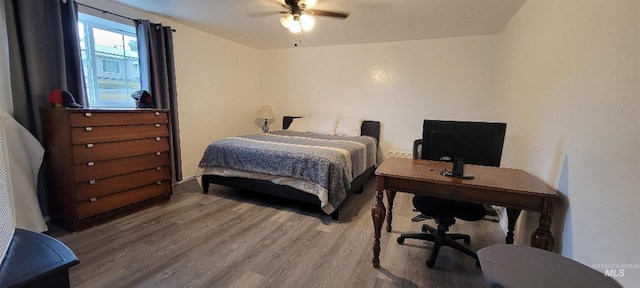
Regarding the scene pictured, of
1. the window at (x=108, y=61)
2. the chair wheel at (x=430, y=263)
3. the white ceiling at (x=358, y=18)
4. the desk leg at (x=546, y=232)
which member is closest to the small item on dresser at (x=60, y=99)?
the window at (x=108, y=61)

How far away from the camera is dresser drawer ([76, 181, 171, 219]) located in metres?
2.34

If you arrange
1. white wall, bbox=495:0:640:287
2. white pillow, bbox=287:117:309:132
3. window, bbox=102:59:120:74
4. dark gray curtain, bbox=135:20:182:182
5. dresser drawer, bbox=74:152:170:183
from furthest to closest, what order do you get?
white pillow, bbox=287:117:309:132
dark gray curtain, bbox=135:20:182:182
window, bbox=102:59:120:74
dresser drawer, bbox=74:152:170:183
white wall, bbox=495:0:640:287

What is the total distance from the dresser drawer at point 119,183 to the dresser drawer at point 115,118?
50 centimetres

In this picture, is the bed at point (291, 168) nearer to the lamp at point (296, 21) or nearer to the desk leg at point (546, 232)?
the lamp at point (296, 21)

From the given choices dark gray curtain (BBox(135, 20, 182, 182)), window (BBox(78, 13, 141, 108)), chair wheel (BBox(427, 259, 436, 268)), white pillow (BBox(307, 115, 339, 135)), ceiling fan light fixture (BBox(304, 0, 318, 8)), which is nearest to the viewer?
chair wheel (BBox(427, 259, 436, 268))

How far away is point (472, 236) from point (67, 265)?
2.62 metres

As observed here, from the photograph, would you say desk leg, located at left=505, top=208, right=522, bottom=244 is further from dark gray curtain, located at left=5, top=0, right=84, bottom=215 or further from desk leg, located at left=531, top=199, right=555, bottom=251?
dark gray curtain, located at left=5, top=0, right=84, bottom=215

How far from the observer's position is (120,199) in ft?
8.50

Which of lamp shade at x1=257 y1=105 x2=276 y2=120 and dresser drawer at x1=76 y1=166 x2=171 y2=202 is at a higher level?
lamp shade at x1=257 y1=105 x2=276 y2=120

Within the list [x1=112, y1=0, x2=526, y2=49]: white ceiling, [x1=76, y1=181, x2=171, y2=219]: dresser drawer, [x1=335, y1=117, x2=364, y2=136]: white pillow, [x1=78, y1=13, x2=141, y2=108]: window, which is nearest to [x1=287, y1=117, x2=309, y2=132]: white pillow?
[x1=335, y1=117, x2=364, y2=136]: white pillow

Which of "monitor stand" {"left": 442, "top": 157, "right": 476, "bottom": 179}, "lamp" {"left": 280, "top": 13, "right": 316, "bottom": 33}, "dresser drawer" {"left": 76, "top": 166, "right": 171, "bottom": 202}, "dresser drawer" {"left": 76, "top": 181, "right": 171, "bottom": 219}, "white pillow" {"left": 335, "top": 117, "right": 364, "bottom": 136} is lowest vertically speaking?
"dresser drawer" {"left": 76, "top": 181, "right": 171, "bottom": 219}

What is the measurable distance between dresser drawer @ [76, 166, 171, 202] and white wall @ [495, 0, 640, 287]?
3.31 metres

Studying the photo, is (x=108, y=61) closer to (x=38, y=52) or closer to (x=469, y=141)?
(x=38, y=52)

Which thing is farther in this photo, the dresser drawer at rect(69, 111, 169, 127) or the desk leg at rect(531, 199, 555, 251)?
the dresser drawer at rect(69, 111, 169, 127)
